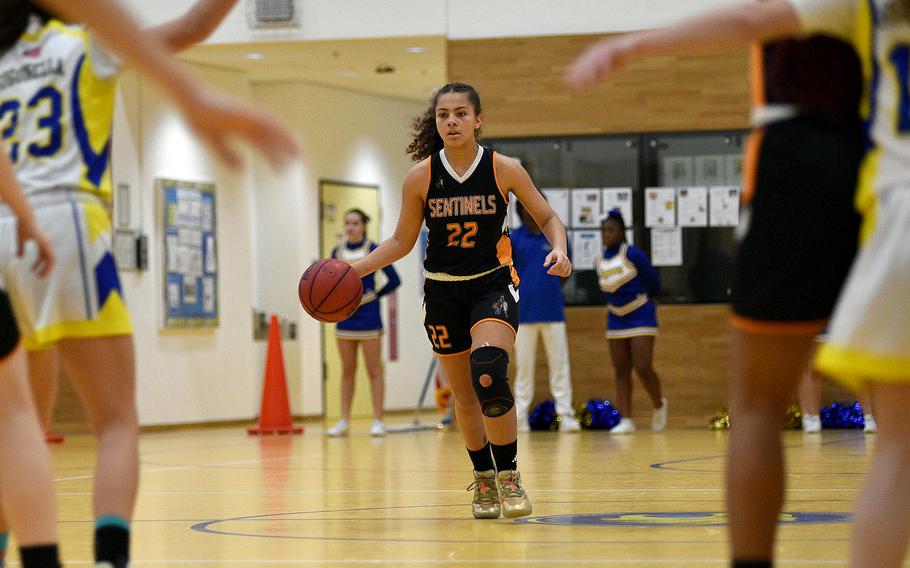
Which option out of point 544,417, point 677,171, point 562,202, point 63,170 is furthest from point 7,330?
point 677,171

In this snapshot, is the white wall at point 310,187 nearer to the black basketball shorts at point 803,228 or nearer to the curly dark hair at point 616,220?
the curly dark hair at point 616,220

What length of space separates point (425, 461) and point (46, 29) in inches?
232

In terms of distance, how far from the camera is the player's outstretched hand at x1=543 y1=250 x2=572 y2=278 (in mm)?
5008

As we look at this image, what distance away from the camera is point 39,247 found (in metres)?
2.77

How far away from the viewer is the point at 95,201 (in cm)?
302

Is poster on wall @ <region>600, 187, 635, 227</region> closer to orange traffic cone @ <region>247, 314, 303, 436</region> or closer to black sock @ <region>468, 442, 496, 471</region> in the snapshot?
orange traffic cone @ <region>247, 314, 303, 436</region>

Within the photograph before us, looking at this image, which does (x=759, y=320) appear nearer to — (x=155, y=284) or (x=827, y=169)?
(x=827, y=169)

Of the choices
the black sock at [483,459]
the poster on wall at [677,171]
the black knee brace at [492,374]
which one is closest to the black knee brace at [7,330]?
the black knee brace at [492,374]

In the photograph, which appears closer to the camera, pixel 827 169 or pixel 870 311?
pixel 870 311

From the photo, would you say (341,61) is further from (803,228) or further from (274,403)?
(803,228)

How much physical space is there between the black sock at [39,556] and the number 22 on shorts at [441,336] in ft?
8.92

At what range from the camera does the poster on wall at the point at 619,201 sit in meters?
13.0

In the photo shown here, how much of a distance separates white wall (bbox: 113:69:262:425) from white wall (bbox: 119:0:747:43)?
1.40 metres

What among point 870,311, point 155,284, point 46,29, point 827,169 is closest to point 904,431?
point 870,311
